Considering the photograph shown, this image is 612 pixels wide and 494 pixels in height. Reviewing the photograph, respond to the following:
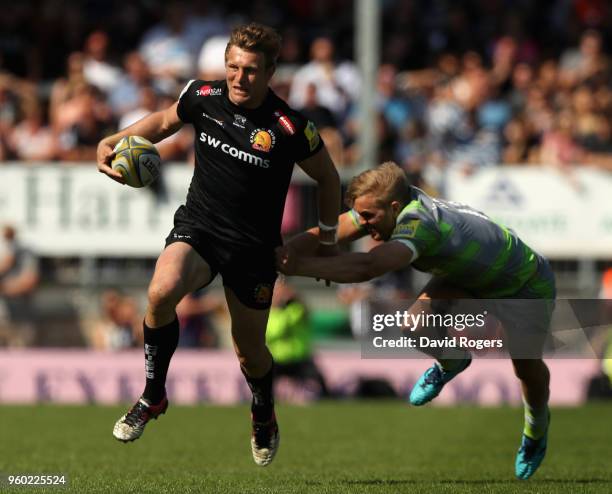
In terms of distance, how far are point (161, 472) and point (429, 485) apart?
1956 millimetres

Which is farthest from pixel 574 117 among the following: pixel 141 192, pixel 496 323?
pixel 496 323

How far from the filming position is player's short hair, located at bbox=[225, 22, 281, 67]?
805cm

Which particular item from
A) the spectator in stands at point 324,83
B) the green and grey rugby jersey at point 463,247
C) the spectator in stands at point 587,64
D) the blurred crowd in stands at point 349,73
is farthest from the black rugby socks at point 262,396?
the spectator in stands at point 587,64

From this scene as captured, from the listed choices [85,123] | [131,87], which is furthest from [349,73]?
[85,123]

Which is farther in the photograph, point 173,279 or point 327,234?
point 327,234

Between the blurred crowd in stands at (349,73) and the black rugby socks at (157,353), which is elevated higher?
the black rugby socks at (157,353)

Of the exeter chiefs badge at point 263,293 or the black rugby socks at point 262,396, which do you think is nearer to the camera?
the exeter chiefs badge at point 263,293

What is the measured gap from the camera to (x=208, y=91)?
331 inches

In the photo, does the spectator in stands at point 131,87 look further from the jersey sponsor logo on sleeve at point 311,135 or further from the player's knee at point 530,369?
the player's knee at point 530,369

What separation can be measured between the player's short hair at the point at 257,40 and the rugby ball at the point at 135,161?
798 mm

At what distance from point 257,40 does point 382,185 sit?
3.79ft

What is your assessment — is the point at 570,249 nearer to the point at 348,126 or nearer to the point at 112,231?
the point at 348,126

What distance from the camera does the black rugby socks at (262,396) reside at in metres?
8.97

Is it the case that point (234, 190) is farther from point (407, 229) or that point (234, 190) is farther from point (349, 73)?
point (349, 73)
